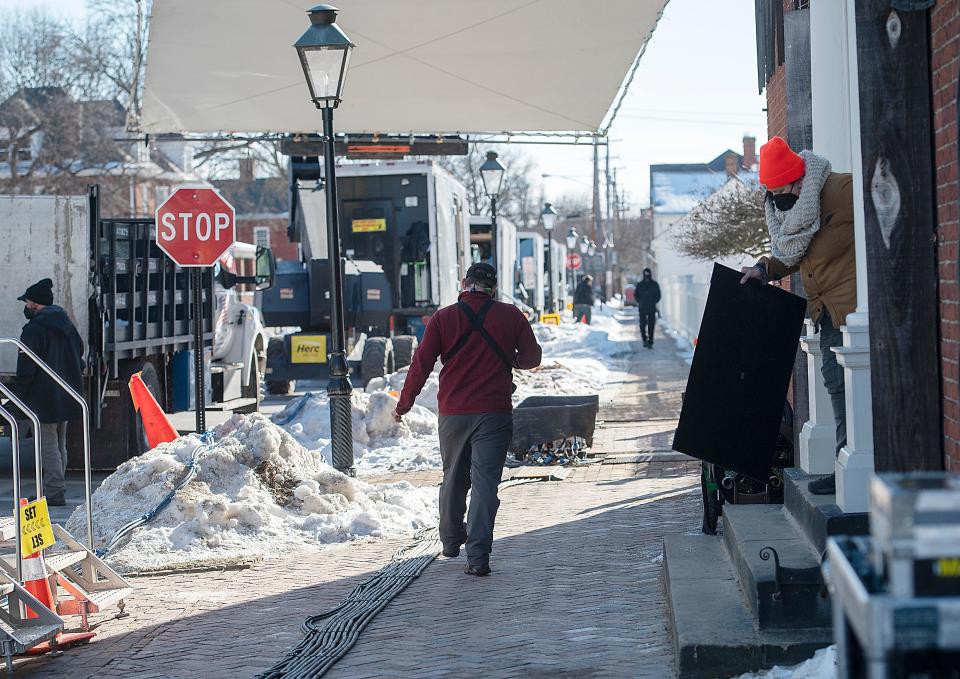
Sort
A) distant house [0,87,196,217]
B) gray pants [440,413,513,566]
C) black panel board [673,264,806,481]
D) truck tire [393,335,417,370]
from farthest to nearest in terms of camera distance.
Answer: distant house [0,87,196,217] → truck tire [393,335,417,370] → gray pants [440,413,513,566] → black panel board [673,264,806,481]

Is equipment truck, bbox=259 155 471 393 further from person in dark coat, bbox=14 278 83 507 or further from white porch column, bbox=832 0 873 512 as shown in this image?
white porch column, bbox=832 0 873 512

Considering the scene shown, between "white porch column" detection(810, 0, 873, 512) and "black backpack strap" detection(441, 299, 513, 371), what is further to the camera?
"black backpack strap" detection(441, 299, 513, 371)

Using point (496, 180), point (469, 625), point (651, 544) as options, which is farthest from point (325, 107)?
point (496, 180)

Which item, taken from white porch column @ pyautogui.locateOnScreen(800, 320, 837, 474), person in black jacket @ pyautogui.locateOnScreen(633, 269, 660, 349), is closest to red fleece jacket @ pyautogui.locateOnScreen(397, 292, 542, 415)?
white porch column @ pyautogui.locateOnScreen(800, 320, 837, 474)

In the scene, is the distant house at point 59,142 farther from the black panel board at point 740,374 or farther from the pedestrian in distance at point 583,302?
the black panel board at point 740,374

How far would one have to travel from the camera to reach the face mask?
632cm

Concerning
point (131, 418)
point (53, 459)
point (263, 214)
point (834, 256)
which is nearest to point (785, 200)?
point (834, 256)

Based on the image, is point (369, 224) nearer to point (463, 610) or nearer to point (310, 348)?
point (310, 348)

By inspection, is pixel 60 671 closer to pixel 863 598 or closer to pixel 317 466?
pixel 317 466

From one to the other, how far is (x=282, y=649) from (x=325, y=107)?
6547mm

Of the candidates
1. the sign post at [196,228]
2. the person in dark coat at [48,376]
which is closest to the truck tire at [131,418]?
the sign post at [196,228]

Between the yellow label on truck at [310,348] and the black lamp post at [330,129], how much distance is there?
9.42 m

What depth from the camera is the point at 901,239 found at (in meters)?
5.03

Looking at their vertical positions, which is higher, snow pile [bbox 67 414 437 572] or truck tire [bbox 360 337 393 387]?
truck tire [bbox 360 337 393 387]
